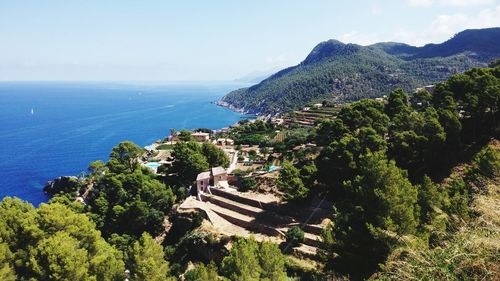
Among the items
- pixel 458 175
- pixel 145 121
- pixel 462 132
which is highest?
pixel 462 132

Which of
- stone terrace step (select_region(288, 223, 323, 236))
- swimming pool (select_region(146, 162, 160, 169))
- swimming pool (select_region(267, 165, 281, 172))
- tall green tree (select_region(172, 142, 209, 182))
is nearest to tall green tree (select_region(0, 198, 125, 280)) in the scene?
stone terrace step (select_region(288, 223, 323, 236))

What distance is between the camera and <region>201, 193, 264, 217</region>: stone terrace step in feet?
89.8

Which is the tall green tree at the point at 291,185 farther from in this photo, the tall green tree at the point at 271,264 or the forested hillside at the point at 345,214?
the tall green tree at the point at 271,264

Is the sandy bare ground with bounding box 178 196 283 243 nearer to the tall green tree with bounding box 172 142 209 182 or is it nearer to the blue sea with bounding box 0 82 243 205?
the tall green tree with bounding box 172 142 209 182

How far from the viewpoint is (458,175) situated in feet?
78.1

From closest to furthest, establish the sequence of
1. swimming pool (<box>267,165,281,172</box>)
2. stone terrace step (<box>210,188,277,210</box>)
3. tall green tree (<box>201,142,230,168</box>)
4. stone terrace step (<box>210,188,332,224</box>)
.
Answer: stone terrace step (<box>210,188,332,224</box>) → stone terrace step (<box>210,188,277,210</box>) → swimming pool (<box>267,165,281,172</box>) → tall green tree (<box>201,142,230,168</box>)

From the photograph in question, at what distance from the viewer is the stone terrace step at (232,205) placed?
27375 millimetres

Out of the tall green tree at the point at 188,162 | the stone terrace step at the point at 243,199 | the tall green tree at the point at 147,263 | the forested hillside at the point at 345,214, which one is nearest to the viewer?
the forested hillside at the point at 345,214

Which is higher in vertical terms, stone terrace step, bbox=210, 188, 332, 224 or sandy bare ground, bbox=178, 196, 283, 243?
stone terrace step, bbox=210, 188, 332, 224

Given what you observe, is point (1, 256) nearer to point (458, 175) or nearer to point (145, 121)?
point (458, 175)

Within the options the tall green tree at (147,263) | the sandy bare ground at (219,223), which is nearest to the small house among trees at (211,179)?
the sandy bare ground at (219,223)

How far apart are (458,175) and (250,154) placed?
26.3 m

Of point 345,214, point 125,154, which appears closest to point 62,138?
point 125,154

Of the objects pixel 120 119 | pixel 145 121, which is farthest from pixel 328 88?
pixel 120 119
